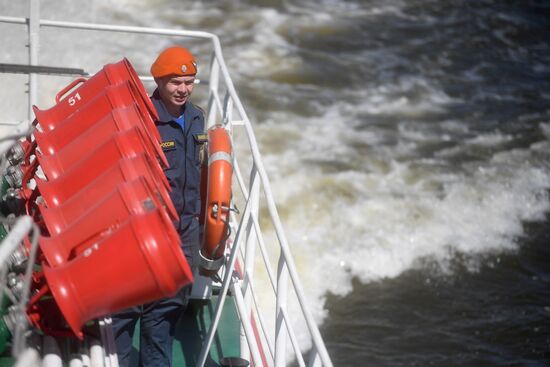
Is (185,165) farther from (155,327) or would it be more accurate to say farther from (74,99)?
(155,327)

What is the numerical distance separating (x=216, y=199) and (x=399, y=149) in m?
6.66

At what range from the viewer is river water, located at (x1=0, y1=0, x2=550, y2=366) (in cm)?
668

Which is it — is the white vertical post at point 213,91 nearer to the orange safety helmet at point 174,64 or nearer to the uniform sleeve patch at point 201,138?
the uniform sleeve patch at point 201,138

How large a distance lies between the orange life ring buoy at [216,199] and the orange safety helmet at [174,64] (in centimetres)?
28

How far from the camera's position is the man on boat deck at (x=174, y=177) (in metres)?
3.33

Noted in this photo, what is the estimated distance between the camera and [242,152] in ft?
29.0

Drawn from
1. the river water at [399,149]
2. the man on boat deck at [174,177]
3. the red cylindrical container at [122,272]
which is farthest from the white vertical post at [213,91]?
the red cylindrical container at [122,272]

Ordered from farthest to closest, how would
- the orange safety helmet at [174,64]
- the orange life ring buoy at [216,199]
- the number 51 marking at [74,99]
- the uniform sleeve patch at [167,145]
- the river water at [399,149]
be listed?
the river water at [399,149]
the number 51 marking at [74,99]
the uniform sleeve patch at [167,145]
the orange safety helmet at [174,64]
the orange life ring buoy at [216,199]

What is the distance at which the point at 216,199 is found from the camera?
A: 3158 millimetres

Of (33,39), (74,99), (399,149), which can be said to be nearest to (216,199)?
(74,99)

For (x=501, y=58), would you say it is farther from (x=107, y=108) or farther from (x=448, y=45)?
(x=107, y=108)

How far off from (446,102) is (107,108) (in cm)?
831

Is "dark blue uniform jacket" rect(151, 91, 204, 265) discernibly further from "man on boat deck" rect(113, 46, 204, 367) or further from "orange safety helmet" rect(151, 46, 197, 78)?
"orange safety helmet" rect(151, 46, 197, 78)

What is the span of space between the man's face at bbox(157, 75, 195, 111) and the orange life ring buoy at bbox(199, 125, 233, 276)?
0.63 ft
